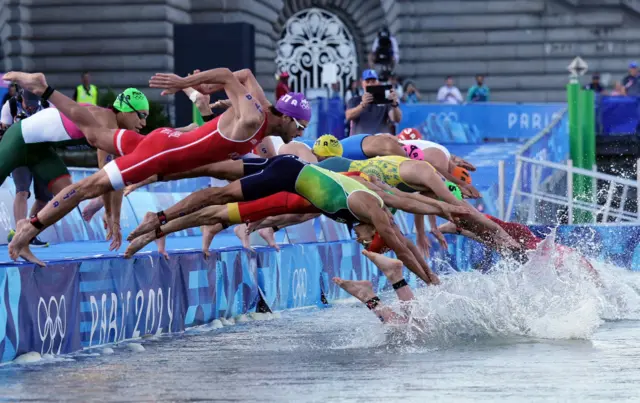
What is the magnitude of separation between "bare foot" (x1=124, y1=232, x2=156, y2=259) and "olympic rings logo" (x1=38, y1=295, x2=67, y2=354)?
1.16 m

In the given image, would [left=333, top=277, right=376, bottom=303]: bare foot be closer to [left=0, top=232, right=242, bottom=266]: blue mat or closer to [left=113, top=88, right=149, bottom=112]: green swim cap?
[left=0, top=232, right=242, bottom=266]: blue mat

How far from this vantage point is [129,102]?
1391cm

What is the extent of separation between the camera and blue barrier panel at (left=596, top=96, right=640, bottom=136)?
110ft

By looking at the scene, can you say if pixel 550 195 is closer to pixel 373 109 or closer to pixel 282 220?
pixel 373 109

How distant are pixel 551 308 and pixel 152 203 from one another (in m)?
8.30

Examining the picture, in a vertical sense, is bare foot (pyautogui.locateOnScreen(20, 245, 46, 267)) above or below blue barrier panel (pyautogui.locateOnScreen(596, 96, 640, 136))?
below

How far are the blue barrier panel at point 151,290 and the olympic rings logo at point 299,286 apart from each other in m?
0.01

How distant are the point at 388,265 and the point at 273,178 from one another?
47.2 inches

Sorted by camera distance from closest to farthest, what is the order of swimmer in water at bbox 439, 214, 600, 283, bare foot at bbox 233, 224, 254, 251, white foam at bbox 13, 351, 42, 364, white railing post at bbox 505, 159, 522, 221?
1. white foam at bbox 13, 351, 42, 364
2. bare foot at bbox 233, 224, 254, 251
3. swimmer in water at bbox 439, 214, 600, 283
4. white railing post at bbox 505, 159, 522, 221

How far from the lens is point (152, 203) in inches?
821

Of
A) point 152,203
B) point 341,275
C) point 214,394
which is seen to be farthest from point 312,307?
point 214,394

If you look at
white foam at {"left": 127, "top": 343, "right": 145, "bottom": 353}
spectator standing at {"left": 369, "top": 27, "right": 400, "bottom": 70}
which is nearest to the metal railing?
spectator standing at {"left": 369, "top": 27, "right": 400, "bottom": 70}

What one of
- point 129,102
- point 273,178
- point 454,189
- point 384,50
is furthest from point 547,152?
point 273,178

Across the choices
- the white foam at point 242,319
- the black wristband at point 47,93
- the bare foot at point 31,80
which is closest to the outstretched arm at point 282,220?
the white foam at point 242,319
